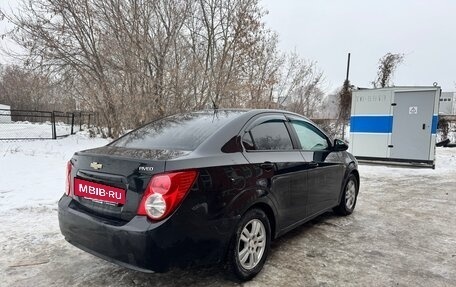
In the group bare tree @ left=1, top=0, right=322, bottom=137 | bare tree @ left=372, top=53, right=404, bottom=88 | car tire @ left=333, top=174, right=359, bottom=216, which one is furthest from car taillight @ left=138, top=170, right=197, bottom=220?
bare tree @ left=372, top=53, right=404, bottom=88

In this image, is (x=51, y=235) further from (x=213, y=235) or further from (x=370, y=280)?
(x=370, y=280)

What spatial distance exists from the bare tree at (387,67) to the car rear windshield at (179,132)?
17.0m

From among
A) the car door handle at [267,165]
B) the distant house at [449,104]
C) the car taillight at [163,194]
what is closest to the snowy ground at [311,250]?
the car taillight at [163,194]

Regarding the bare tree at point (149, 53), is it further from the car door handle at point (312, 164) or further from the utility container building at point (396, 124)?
the car door handle at point (312, 164)

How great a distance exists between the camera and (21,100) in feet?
90.2

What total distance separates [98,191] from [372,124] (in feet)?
33.2

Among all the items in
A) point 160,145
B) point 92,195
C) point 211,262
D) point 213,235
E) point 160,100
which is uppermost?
point 160,100

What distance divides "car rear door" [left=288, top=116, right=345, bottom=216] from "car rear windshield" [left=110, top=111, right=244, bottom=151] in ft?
3.46

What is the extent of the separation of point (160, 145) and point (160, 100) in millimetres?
7655

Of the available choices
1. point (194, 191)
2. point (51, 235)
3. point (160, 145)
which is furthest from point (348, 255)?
point (51, 235)

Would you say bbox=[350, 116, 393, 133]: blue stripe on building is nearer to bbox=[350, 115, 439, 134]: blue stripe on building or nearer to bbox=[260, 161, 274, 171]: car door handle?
bbox=[350, 115, 439, 134]: blue stripe on building

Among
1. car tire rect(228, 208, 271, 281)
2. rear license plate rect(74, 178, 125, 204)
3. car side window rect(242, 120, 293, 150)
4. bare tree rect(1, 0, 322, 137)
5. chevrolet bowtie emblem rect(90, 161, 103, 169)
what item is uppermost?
bare tree rect(1, 0, 322, 137)

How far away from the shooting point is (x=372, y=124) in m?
10.8

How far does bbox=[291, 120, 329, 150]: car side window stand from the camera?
3.93 meters
